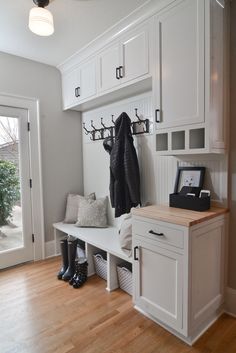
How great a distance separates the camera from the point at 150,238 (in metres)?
1.75

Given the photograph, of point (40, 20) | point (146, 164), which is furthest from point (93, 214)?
point (40, 20)

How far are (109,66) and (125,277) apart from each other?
2104 mm

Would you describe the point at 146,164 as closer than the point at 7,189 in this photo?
Yes

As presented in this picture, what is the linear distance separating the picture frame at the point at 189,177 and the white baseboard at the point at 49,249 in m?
1.91

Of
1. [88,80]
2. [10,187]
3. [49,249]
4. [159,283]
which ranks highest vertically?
[88,80]

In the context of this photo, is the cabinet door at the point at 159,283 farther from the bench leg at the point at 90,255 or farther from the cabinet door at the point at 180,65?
the cabinet door at the point at 180,65

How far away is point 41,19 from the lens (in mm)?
1636

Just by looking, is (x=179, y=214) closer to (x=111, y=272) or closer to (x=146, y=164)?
(x=146, y=164)

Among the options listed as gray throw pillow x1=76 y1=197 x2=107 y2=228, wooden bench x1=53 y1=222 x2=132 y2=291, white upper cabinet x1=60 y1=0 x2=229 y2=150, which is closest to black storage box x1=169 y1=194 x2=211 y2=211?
white upper cabinet x1=60 y1=0 x2=229 y2=150

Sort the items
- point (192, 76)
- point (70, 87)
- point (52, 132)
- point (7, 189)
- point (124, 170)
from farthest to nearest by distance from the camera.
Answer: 1. point (52, 132)
2. point (70, 87)
3. point (7, 189)
4. point (124, 170)
5. point (192, 76)

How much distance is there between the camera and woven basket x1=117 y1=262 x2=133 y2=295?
7.15 ft

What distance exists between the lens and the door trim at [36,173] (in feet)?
9.49

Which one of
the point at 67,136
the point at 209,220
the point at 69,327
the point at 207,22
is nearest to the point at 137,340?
the point at 69,327

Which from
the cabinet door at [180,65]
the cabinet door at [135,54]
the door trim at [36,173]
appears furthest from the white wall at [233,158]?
the door trim at [36,173]
